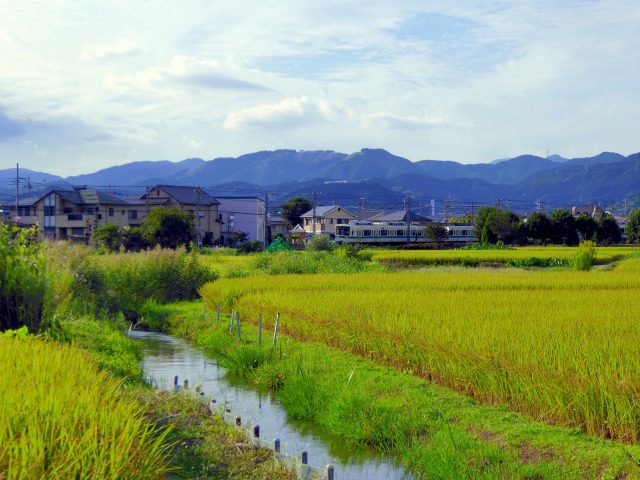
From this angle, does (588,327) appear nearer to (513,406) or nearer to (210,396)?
(513,406)

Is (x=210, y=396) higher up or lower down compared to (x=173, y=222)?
lower down

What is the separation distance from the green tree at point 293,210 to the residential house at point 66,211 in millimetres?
33798

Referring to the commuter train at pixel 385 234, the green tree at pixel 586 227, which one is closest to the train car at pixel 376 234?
the commuter train at pixel 385 234

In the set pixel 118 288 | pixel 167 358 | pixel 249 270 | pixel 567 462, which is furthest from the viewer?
pixel 249 270

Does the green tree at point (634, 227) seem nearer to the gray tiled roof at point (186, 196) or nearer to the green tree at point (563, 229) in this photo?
the green tree at point (563, 229)

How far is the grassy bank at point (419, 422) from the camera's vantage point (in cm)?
622

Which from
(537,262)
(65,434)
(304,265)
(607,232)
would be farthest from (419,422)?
(607,232)

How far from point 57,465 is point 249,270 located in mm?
23071

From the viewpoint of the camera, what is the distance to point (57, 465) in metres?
4.29

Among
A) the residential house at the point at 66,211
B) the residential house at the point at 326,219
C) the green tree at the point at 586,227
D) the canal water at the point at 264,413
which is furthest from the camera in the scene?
the residential house at the point at 326,219

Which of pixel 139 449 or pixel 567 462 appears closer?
pixel 139 449

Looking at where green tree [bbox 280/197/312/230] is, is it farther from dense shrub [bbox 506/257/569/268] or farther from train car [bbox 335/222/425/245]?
dense shrub [bbox 506/257/569/268]

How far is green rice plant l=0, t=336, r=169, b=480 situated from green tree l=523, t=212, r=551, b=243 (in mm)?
62369

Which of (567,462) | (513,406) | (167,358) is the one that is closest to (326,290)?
(167,358)
